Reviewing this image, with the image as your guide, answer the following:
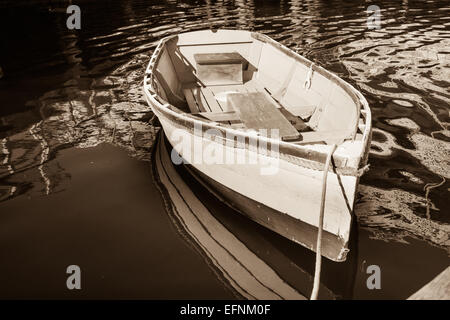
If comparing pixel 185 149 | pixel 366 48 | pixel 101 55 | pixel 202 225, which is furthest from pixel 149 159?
pixel 366 48

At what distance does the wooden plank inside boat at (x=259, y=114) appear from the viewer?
471 centimetres

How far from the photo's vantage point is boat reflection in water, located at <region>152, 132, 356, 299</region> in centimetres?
398

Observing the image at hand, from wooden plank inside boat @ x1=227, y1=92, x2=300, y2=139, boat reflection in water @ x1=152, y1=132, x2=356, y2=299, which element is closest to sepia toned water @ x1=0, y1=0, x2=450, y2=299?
boat reflection in water @ x1=152, y1=132, x2=356, y2=299

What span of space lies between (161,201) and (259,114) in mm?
2152

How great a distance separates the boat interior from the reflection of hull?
141cm

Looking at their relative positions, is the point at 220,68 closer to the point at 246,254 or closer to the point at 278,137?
the point at 278,137

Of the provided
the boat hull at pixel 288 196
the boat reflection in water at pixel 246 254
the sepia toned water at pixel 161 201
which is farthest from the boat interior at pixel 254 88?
the boat reflection in water at pixel 246 254

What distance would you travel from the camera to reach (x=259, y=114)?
5.22m

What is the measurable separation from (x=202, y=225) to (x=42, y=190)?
9.68ft

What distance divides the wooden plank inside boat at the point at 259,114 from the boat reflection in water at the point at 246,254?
1.36 metres

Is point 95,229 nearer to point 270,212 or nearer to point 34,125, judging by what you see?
point 270,212

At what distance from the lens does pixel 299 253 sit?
4.35m

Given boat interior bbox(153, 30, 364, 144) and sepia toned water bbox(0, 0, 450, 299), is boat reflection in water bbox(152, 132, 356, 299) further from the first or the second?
boat interior bbox(153, 30, 364, 144)

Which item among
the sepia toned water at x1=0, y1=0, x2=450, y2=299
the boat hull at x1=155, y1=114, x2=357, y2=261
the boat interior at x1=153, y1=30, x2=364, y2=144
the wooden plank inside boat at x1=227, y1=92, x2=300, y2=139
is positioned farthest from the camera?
the boat interior at x1=153, y1=30, x2=364, y2=144
